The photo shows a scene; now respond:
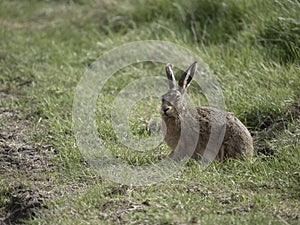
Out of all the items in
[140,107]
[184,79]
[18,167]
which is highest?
[184,79]

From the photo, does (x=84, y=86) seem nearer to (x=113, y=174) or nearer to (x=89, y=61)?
(x=89, y=61)

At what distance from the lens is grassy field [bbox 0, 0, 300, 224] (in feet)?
15.3

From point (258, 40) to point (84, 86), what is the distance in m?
1.88

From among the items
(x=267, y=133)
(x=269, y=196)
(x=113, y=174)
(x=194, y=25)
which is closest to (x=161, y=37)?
(x=194, y=25)

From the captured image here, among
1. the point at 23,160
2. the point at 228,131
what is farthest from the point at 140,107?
the point at 23,160

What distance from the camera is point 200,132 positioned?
18.6 ft

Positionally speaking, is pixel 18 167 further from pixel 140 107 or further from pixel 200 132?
pixel 140 107

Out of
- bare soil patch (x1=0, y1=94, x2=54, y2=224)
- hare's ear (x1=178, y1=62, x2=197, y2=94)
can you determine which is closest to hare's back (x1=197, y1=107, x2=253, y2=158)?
hare's ear (x1=178, y1=62, x2=197, y2=94)

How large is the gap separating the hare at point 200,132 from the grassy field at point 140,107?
164 mm

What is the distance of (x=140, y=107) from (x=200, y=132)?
3.97 feet

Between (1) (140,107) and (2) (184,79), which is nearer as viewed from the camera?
(2) (184,79)

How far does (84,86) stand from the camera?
7.39 meters

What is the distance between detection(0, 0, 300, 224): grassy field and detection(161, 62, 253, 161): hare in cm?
16

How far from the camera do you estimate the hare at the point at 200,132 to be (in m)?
5.56
